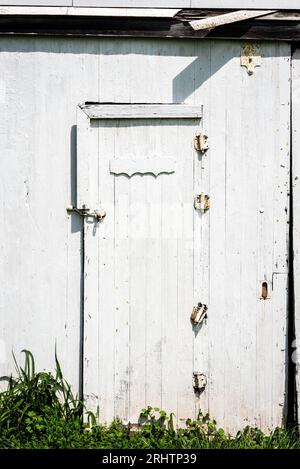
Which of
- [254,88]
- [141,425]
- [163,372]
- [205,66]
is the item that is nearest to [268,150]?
[254,88]

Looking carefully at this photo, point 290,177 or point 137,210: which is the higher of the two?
point 290,177

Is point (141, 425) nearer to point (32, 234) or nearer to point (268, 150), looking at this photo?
point (32, 234)

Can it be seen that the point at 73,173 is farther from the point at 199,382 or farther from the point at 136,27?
the point at 199,382

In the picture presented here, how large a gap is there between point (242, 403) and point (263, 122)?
6.87 feet

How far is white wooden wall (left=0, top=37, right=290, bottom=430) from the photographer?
4.16 m

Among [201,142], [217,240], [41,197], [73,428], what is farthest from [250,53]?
[73,428]

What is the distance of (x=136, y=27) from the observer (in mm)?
4102

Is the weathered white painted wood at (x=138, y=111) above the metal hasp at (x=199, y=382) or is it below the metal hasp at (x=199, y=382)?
above

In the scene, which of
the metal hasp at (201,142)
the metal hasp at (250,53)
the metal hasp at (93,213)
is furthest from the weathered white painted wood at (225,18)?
the metal hasp at (93,213)

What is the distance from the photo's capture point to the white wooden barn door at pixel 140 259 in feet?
13.6

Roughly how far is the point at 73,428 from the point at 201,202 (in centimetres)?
187

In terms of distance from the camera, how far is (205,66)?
417 cm

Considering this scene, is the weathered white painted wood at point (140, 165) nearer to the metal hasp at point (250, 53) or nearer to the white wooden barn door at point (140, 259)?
the white wooden barn door at point (140, 259)

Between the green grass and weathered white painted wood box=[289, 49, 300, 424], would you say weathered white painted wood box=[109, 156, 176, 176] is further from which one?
the green grass
